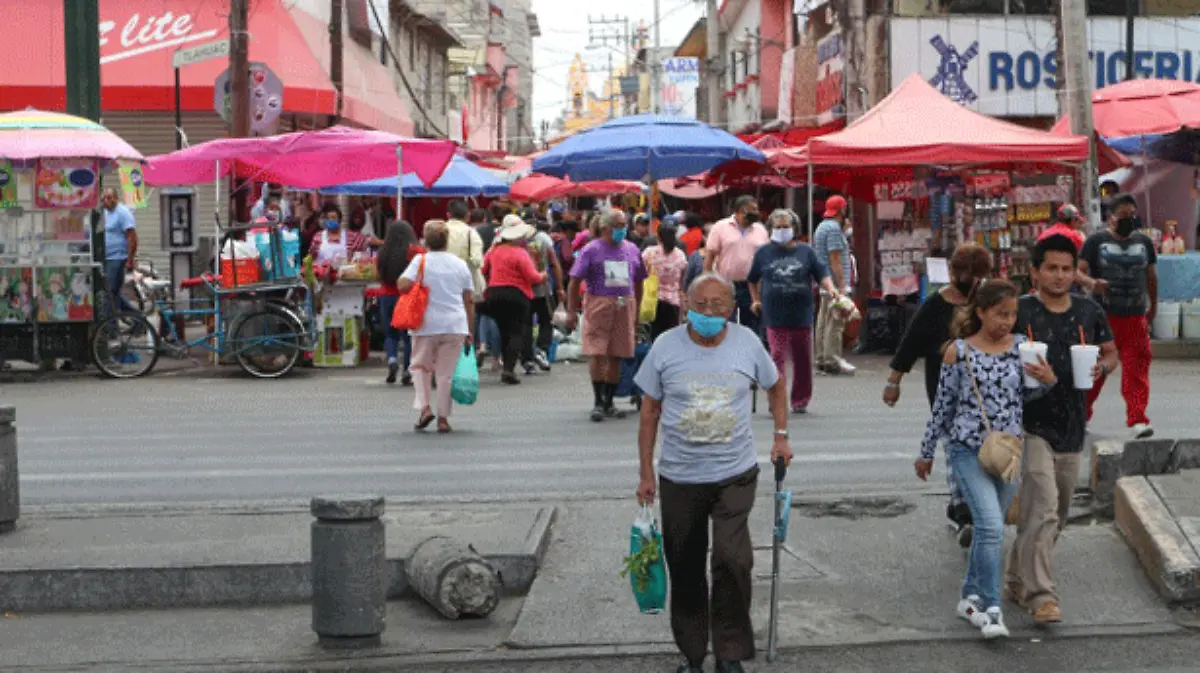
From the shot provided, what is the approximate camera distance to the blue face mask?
22.5 feet

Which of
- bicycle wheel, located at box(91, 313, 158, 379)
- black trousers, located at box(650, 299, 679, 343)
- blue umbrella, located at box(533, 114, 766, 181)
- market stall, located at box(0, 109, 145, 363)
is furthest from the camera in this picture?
blue umbrella, located at box(533, 114, 766, 181)

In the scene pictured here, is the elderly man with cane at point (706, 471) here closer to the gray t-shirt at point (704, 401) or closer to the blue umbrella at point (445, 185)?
the gray t-shirt at point (704, 401)

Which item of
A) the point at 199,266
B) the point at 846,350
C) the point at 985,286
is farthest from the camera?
the point at 199,266

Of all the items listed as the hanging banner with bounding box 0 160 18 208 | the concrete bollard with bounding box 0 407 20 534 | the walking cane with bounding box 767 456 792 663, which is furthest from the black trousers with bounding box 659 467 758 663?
the hanging banner with bounding box 0 160 18 208

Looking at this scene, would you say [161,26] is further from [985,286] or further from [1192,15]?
[985,286]

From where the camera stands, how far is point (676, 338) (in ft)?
23.0

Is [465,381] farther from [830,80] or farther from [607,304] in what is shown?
[830,80]

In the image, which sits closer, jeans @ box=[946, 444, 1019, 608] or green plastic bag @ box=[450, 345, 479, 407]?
jeans @ box=[946, 444, 1019, 608]

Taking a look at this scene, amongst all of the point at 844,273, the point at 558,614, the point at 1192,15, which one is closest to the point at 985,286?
the point at 558,614

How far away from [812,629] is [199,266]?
19.4 m

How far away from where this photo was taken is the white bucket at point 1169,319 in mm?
→ 21047

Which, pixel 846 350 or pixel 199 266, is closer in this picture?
pixel 846 350

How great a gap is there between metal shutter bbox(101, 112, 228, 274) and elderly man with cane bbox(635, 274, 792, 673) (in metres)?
23.3

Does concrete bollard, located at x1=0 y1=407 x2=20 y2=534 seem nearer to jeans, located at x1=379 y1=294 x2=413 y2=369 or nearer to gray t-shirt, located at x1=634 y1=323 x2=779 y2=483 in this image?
gray t-shirt, located at x1=634 y1=323 x2=779 y2=483
